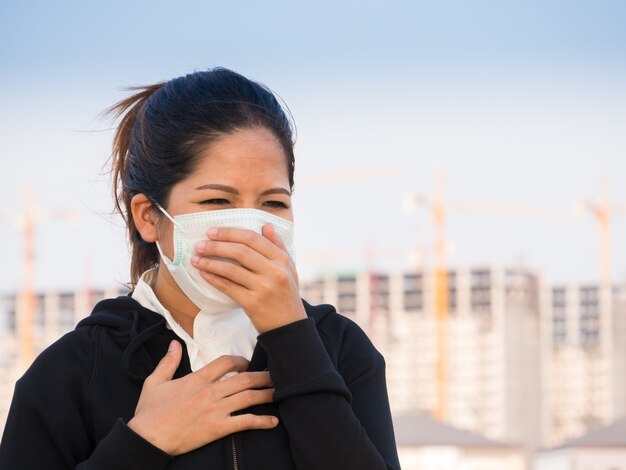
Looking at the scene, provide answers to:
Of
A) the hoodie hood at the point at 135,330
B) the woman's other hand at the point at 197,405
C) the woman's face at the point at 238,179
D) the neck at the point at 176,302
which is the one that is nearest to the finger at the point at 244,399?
the woman's other hand at the point at 197,405

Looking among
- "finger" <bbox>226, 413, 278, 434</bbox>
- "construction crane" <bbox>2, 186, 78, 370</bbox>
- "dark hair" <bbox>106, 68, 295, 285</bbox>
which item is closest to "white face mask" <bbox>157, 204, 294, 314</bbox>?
"dark hair" <bbox>106, 68, 295, 285</bbox>

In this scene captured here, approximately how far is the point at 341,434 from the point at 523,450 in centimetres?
932

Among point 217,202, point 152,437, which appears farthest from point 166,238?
point 152,437

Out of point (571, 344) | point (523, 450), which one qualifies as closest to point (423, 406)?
point (571, 344)

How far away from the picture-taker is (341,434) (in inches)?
81.4

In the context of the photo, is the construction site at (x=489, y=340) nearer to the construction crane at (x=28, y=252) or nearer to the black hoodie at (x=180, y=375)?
the construction crane at (x=28, y=252)

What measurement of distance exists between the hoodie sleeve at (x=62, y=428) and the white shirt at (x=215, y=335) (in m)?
0.17

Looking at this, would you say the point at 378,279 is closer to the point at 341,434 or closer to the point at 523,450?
the point at 523,450

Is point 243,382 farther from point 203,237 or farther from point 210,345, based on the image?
point 203,237

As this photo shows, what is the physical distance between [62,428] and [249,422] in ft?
1.10

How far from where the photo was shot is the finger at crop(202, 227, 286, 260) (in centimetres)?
212

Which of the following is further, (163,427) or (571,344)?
(571,344)

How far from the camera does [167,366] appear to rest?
2225 millimetres

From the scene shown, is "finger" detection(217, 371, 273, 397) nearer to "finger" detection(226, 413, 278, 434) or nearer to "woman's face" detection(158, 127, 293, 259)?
"finger" detection(226, 413, 278, 434)
